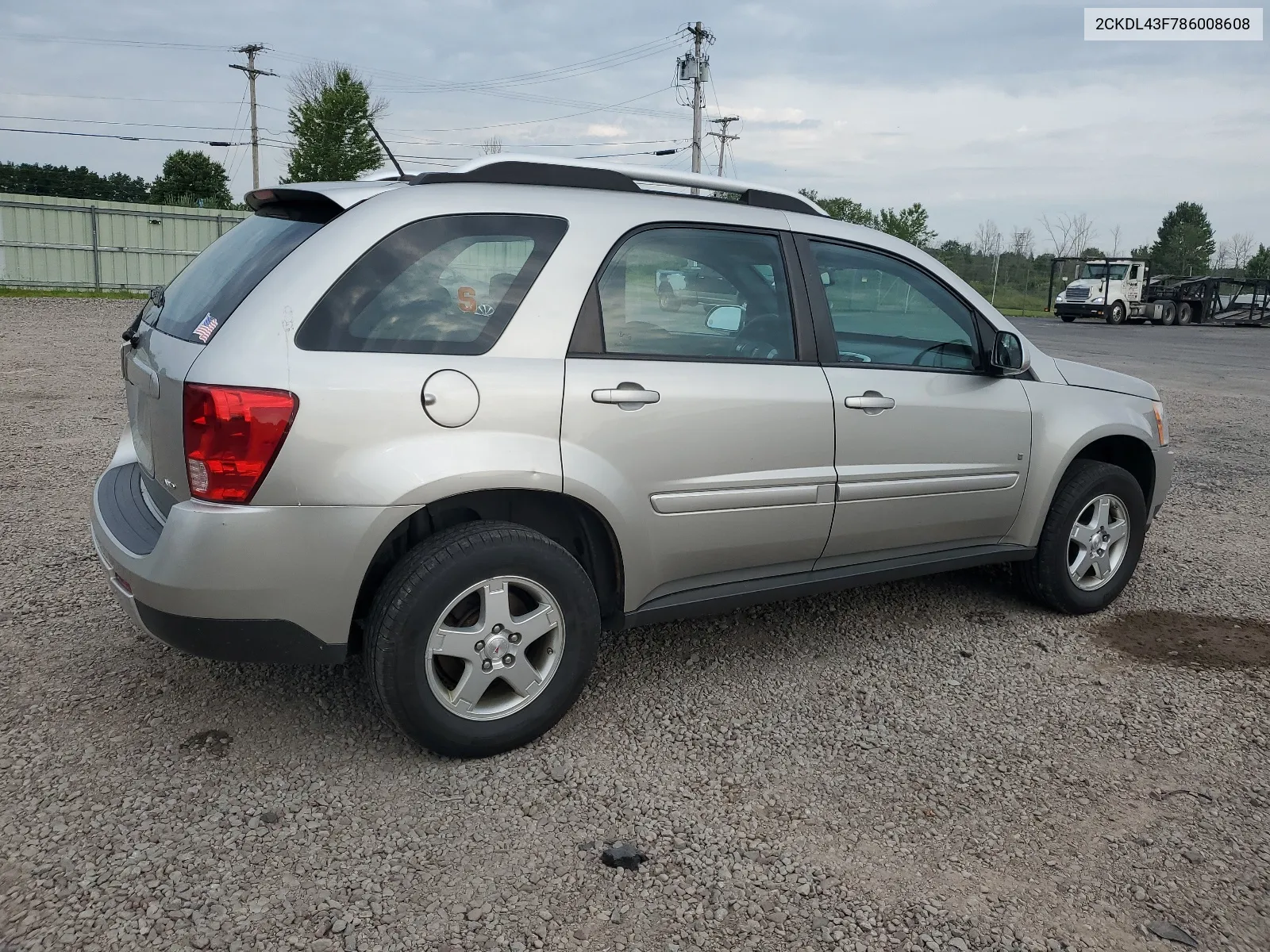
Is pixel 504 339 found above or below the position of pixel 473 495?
above

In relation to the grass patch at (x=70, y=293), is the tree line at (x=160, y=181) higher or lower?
higher

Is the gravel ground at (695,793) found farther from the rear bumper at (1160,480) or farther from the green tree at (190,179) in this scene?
the green tree at (190,179)

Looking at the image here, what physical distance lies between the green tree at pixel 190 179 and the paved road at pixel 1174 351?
42.6m

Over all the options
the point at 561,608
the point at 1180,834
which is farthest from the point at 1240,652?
the point at 561,608

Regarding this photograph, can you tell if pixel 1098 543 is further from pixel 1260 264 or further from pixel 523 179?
pixel 1260 264

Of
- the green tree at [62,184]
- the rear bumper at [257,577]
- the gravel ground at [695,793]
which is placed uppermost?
the green tree at [62,184]

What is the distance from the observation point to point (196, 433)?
2.68 meters

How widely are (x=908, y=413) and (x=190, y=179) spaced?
193ft

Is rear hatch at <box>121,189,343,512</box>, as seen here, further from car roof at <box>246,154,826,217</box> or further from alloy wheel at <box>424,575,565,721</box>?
alloy wheel at <box>424,575,565,721</box>

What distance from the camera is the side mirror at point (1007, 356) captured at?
4.04 metres

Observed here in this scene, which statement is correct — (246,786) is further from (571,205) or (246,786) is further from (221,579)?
(571,205)

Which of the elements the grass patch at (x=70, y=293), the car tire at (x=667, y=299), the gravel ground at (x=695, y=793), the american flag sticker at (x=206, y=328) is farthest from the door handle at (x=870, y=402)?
the grass patch at (x=70, y=293)

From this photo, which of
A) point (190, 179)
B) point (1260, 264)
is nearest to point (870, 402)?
point (190, 179)

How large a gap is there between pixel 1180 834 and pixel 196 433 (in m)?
2.90
